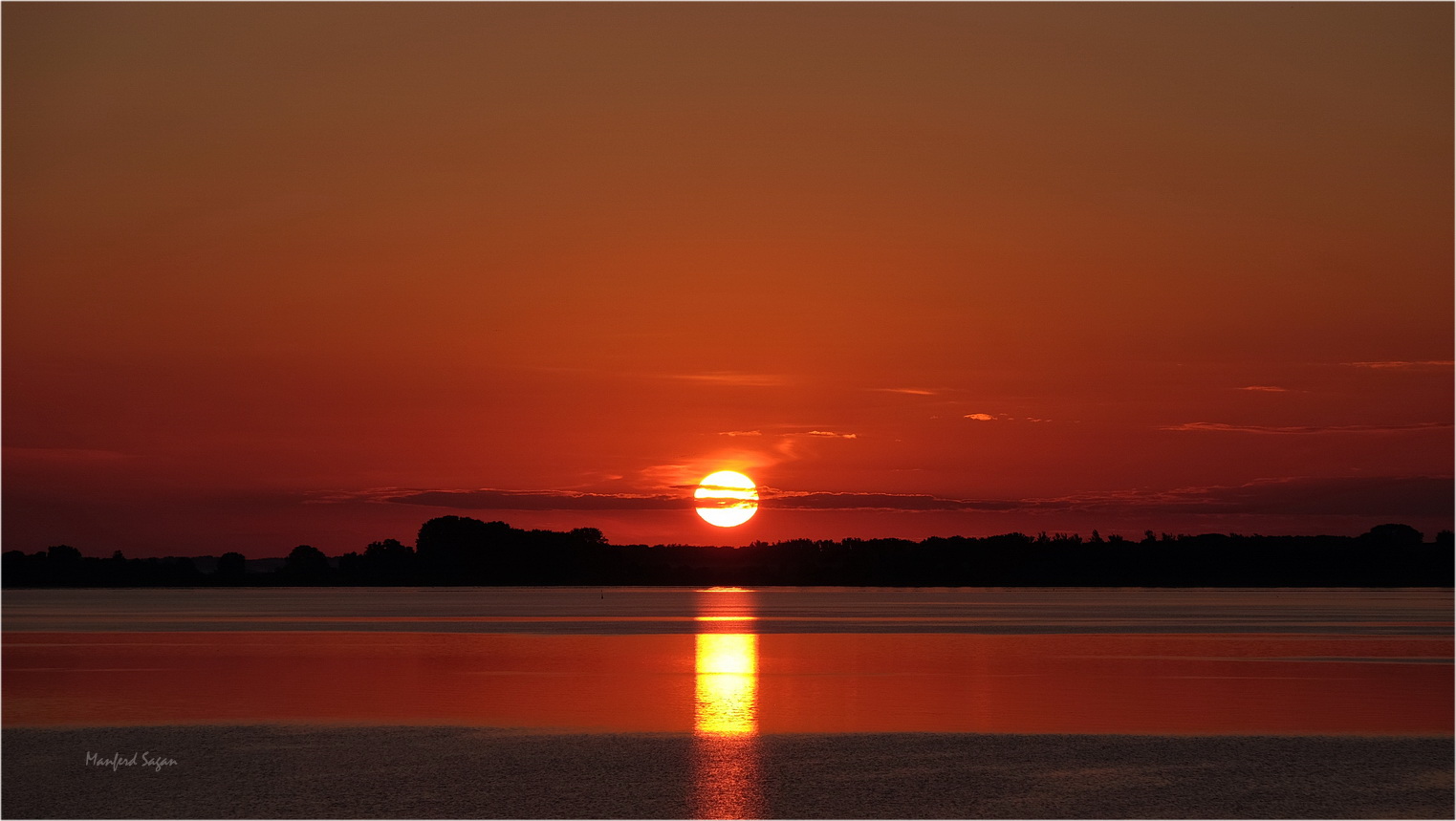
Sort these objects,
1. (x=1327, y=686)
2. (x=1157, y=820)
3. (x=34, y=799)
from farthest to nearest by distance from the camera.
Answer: (x=1327, y=686) → (x=34, y=799) → (x=1157, y=820)

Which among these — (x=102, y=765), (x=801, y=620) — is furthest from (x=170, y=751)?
(x=801, y=620)

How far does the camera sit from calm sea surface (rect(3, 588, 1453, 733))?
102ft

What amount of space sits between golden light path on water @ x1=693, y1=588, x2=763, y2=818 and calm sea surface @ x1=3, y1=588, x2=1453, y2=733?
158mm

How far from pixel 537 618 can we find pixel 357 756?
2662 inches

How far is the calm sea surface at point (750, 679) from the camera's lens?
31.0 metres

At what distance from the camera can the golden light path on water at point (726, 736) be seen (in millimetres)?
21328

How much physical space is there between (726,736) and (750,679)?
13030mm

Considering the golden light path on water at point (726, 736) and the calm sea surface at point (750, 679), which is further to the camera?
the calm sea surface at point (750, 679)

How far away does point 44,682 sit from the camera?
38.9 m

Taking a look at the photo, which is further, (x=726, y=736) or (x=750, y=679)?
(x=750, y=679)

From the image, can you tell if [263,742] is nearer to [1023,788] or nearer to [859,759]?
[859,759]

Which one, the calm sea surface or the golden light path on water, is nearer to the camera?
the golden light path on water

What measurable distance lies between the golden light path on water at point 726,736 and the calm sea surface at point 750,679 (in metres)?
0.16

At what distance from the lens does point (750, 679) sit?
4122 centimetres
